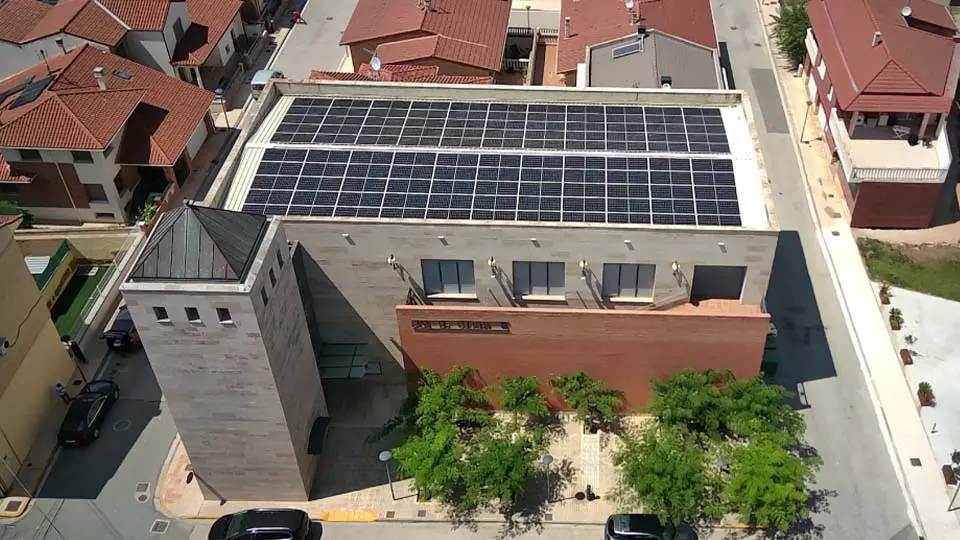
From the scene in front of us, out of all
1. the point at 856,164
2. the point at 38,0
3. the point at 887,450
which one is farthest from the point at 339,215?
the point at 38,0

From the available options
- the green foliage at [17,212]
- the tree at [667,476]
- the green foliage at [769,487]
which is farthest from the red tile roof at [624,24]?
the green foliage at [17,212]

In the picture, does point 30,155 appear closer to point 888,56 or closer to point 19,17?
point 19,17

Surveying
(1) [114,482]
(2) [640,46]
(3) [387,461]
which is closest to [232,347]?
(3) [387,461]

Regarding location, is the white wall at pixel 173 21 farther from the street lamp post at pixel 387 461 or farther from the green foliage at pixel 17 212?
the street lamp post at pixel 387 461

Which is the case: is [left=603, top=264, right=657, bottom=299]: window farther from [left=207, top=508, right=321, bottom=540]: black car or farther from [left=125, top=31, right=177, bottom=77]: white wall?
[left=125, top=31, right=177, bottom=77]: white wall

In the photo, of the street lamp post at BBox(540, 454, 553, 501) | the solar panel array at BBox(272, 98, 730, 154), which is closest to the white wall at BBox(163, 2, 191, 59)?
the solar panel array at BBox(272, 98, 730, 154)

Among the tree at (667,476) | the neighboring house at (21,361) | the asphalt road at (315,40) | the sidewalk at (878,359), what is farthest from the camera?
the asphalt road at (315,40)

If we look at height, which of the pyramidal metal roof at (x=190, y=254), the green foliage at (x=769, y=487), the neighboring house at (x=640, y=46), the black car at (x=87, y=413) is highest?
the neighboring house at (x=640, y=46)
